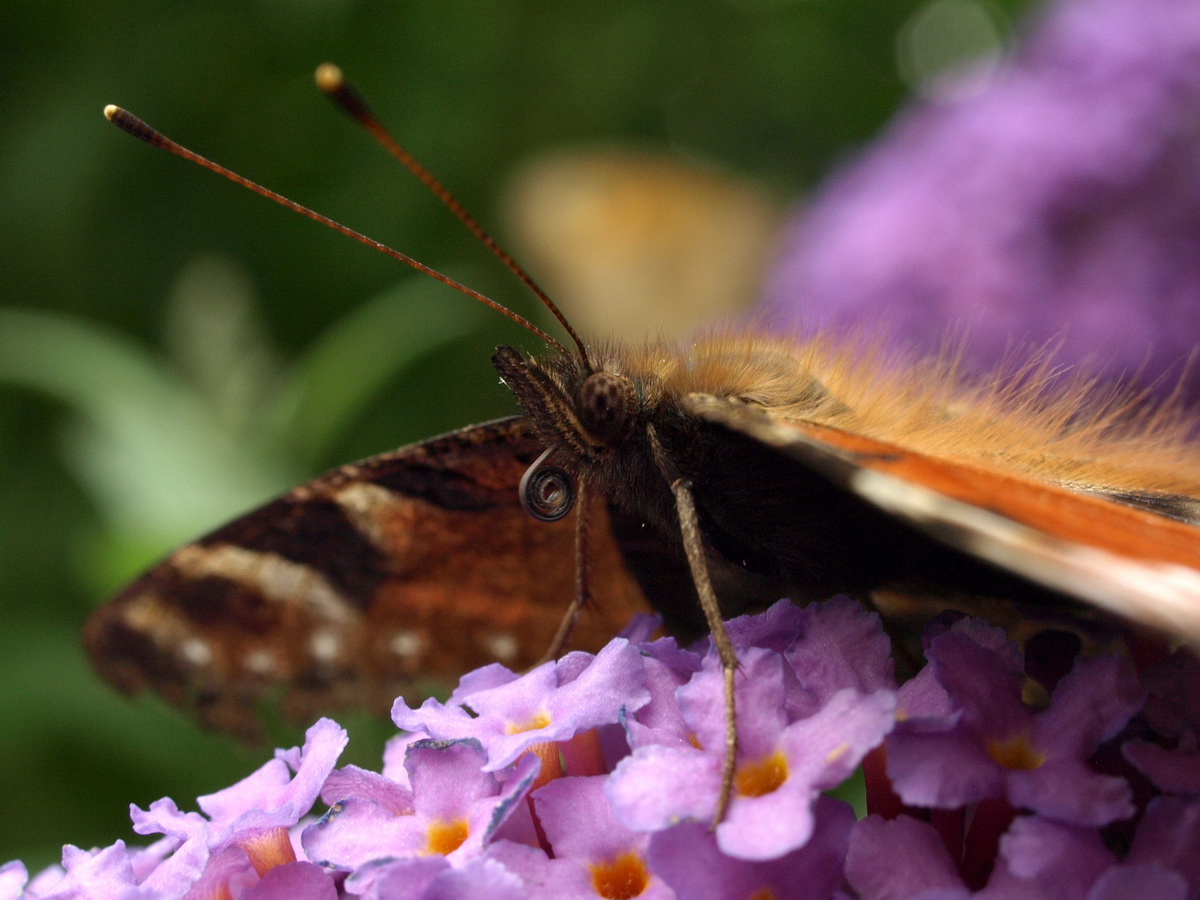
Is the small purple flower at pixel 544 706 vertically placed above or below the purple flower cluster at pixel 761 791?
above

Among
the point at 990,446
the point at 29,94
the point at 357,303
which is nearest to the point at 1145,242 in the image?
the point at 990,446

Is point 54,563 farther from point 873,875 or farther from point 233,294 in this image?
point 873,875

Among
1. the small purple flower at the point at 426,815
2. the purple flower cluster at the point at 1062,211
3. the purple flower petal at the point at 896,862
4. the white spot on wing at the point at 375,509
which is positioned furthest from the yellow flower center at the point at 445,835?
the purple flower cluster at the point at 1062,211

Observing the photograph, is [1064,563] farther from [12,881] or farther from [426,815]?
[12,881]

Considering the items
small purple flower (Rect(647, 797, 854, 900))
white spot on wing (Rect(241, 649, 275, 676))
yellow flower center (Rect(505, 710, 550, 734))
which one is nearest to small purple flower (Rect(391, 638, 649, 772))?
yellow flower center (Rect(505, 710, 550, 734))

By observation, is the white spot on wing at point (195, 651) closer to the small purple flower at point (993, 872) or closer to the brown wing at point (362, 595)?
the brown wing at point (362, 595)

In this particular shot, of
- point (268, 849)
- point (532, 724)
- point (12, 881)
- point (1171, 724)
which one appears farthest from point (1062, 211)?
point (12, 881)

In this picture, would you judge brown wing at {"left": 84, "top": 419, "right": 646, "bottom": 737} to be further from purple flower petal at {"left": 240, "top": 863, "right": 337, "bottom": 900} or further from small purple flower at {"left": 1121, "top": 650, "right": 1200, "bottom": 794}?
small purple flower at {"left": 1121, "top": 650, "right": 1200, "bottom": 794}
